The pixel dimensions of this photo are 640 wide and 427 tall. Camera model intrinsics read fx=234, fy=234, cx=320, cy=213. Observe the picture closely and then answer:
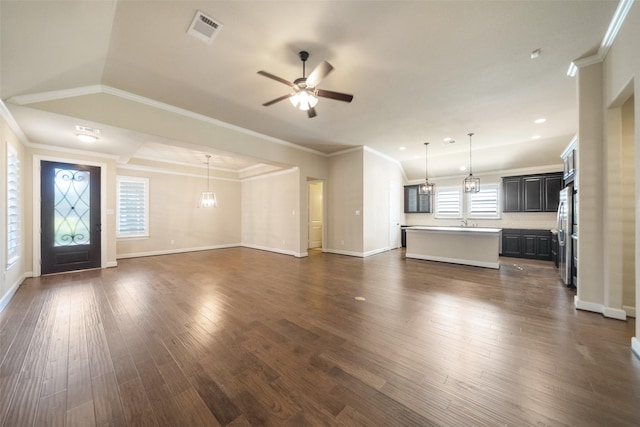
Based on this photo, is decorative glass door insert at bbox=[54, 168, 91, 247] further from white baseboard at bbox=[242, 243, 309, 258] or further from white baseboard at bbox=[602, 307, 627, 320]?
white baseboard at bbox=[602, 307, 627, 320]

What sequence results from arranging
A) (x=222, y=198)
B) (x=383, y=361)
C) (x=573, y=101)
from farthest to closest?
(x=222, y=198), (x=573, y=101), (x=383, y=361)

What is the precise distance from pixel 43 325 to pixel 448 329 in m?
4.56

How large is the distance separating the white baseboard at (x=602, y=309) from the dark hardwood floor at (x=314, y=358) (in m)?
0.10

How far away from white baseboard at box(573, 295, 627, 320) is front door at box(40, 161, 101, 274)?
29.1 ft

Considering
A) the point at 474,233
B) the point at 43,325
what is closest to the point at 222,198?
the point at 43,325

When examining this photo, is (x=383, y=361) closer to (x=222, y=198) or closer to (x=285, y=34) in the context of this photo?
(x=285, y=34)

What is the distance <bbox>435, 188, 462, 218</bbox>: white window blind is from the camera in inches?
322

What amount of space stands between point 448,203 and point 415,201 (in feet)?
3.68

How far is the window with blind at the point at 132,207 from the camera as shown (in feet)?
22.0

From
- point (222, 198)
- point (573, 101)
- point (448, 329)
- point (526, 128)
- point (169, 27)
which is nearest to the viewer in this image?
point (169, 27)

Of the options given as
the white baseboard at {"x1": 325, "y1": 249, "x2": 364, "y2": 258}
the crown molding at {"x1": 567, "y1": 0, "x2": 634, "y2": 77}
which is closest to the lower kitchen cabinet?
the white baseboard at {"x1": 325, "y1": 249, "x2": 364, "y2": 258}

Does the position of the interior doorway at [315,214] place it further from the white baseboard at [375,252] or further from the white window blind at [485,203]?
the white window blind at [485,203]

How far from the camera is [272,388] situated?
1.69 meters

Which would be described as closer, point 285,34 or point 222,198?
point 285,34
